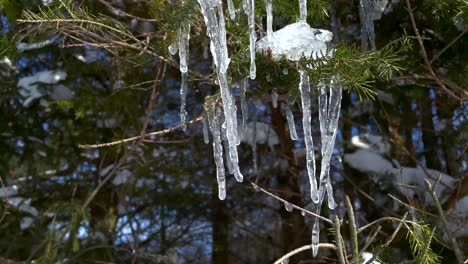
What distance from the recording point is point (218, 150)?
193 centimetres

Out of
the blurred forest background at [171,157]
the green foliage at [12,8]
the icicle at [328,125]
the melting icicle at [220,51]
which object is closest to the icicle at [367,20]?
the icicle at [328,125]

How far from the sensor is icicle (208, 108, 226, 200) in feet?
6.08

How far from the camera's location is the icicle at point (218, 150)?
1854mm


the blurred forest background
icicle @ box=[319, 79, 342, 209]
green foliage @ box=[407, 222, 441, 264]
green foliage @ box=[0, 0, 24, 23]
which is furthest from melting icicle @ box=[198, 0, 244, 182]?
the blurred forest background

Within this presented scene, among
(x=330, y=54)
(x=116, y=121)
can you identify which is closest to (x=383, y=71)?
(x=330, y=54)

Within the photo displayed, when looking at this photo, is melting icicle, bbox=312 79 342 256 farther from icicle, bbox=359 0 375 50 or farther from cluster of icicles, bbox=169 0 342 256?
icicle, bbox=359 0 375 50

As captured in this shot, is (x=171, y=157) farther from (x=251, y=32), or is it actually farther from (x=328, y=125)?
(x=251, y=32)

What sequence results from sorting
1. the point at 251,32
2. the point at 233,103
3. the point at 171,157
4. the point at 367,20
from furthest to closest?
1. the point at 171,157
2. the point at 367,20
3. the point at 233,103
4. the point at 251,32

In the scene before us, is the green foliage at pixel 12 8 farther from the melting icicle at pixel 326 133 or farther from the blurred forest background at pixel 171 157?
the melting icicle at pixel 326 133

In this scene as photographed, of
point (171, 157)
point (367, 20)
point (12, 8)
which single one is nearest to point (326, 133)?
point (367, 20)

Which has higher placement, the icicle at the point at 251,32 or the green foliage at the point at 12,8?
the green foliage at the point at 12,8

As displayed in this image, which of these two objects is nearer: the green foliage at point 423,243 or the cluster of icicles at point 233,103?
the cluster of icicles at point 233,103

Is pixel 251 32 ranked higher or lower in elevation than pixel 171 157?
higher

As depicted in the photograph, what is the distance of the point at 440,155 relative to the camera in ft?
17.2
